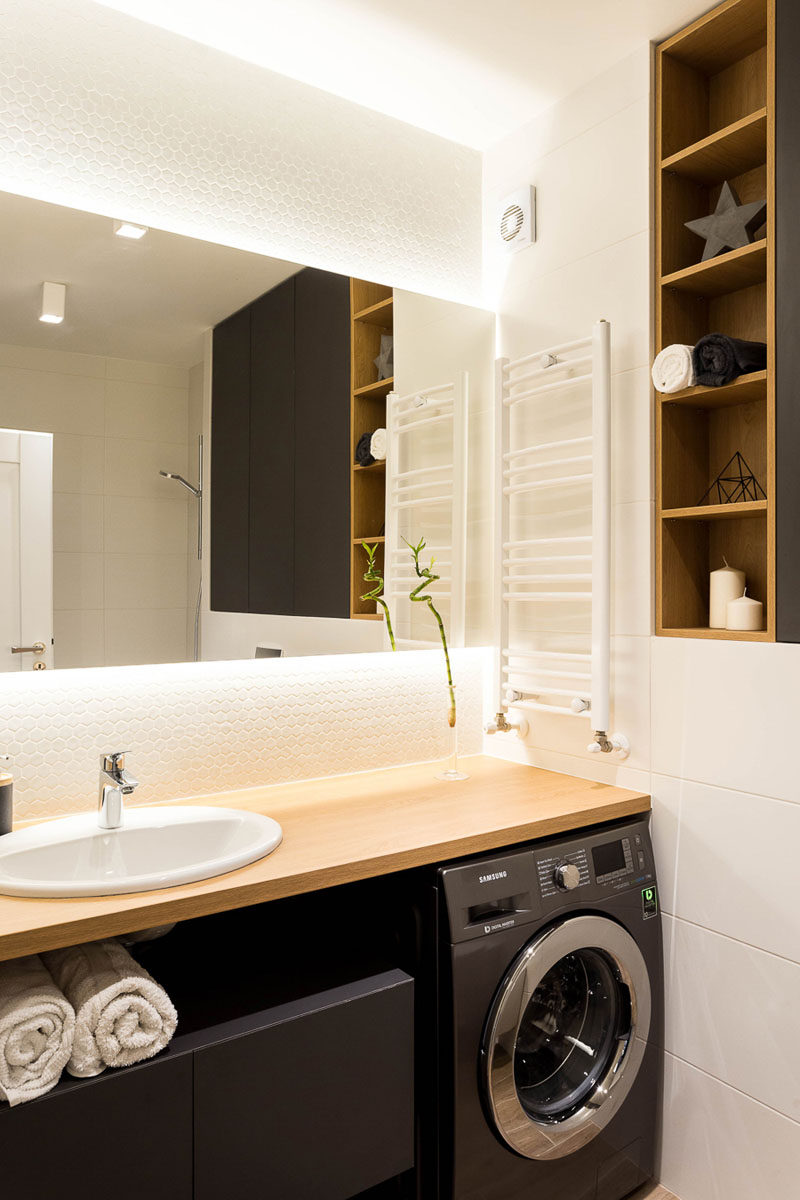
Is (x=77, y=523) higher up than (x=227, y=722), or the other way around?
(x=77, y=523)

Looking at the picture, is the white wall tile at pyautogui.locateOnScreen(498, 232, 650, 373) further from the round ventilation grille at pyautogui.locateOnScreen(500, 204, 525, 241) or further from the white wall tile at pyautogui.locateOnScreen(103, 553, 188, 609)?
the white wall tile at pyautogui.locateOnScreen(103, 553, 188, 609)

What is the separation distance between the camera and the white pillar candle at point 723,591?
5.97ft

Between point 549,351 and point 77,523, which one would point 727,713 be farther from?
point 77,523

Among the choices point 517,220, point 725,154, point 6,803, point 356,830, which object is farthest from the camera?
point 517,220

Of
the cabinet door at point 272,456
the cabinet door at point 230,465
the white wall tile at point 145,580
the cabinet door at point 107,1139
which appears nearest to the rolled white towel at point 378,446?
the cabinet door at point 272,456

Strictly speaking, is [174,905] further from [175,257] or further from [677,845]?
[175,257]

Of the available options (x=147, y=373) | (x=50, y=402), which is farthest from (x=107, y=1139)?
(x=147, y=373)

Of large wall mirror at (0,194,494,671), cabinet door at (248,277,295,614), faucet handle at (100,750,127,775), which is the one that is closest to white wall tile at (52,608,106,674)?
large wall mirror at (0,194,494,671)

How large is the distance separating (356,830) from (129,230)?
1373 mm

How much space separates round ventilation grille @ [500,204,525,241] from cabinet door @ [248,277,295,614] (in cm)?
67

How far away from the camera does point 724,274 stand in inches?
71.4

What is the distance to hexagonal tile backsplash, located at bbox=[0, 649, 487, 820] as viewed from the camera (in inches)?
67.0

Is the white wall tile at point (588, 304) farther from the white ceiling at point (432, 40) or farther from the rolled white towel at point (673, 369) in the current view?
the white ceiling at point (432, 40)

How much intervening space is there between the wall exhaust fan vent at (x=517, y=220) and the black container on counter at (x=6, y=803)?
6.07 ft
